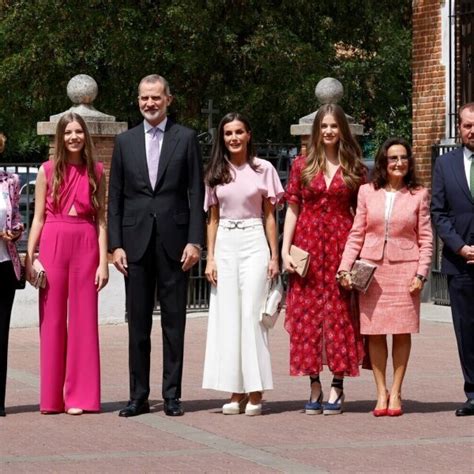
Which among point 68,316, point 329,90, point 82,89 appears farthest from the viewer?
point 329,90

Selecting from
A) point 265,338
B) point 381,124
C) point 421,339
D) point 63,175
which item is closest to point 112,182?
point 63,175

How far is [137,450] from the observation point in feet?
28.1

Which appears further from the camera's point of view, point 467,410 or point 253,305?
point 253,305

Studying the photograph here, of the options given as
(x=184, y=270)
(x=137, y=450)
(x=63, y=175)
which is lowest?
(x=137, y=450)

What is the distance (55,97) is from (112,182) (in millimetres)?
16382

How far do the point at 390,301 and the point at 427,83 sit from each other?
35.1ft

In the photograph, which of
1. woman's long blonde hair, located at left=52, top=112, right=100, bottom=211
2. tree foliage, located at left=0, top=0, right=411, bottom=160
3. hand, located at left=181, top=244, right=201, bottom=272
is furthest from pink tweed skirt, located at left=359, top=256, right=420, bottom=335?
tree foliage, located at left=0, top=0, right=411, bottom=160

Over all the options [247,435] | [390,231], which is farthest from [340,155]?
[247,435]

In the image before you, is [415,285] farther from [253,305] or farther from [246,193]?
[246,193]

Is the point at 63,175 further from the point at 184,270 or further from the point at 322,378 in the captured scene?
the point at 322,378

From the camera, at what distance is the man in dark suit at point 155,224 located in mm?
9992

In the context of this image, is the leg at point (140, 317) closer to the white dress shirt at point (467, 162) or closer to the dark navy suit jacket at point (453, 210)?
the dark navy suit jacket at point (453, 210)

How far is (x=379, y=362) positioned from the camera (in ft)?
32.9

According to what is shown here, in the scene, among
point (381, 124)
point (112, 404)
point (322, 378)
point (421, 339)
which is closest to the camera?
point (112, 404)
